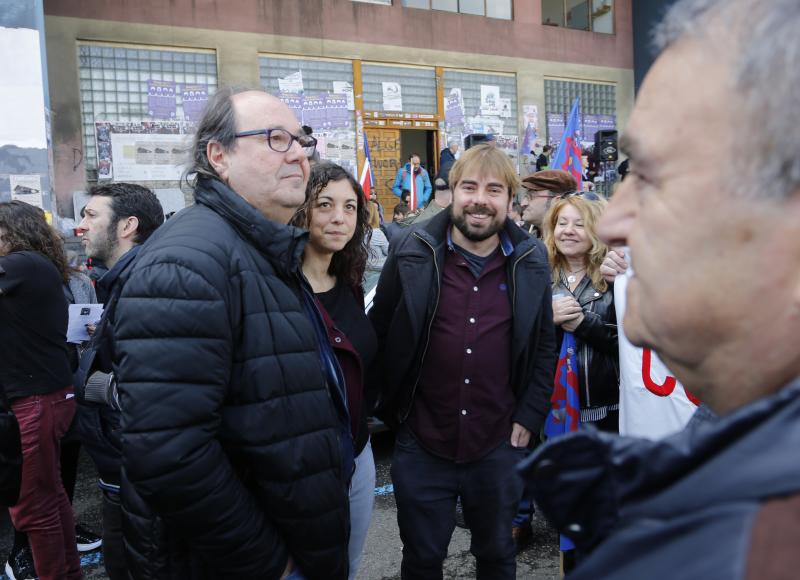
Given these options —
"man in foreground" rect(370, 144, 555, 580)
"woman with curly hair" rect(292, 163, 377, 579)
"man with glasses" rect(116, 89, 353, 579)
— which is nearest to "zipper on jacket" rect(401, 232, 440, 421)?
"man in foreground" rect(370, 144, 555, 580)

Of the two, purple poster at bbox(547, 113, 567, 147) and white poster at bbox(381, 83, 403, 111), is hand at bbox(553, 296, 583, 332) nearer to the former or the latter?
white poster at bbox(381, 83, 403, 111)

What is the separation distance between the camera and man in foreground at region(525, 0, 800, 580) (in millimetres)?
470

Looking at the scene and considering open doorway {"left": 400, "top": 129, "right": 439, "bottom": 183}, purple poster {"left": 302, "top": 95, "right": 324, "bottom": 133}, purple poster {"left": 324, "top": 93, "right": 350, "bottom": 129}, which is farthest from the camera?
open doorway {"left": 400, "top": 129, "right": 439, "bottom": 183}

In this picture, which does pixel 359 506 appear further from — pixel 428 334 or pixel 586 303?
pixel 586 303

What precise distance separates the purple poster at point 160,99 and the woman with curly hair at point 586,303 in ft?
36.3

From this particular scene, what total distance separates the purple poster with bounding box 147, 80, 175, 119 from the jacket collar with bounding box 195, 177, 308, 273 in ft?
39.3

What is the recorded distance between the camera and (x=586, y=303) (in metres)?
3.12

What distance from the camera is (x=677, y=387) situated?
2.23m

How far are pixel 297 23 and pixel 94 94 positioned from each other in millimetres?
4382

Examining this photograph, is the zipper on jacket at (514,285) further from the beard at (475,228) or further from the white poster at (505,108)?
Answer: the white poster at (505,108)

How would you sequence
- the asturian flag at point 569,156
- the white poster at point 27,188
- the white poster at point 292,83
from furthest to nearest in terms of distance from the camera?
the white poster at point 292,83, the white poster at point 27,188, the asturian flag at point 569,156

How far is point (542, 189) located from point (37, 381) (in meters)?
3.89

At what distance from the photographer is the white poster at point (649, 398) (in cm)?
222

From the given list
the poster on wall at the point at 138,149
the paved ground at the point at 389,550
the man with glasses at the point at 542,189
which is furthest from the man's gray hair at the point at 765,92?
the poster on wall at the point at 138,149
